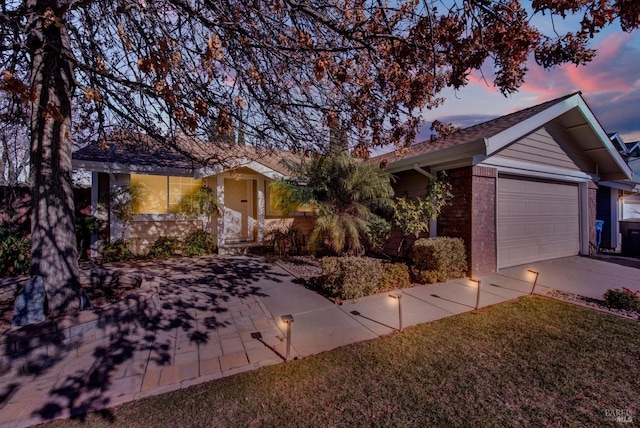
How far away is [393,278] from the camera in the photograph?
6086mm

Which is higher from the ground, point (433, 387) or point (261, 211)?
point (261, 211)

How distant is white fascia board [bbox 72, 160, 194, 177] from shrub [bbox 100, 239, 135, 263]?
215 centimetres

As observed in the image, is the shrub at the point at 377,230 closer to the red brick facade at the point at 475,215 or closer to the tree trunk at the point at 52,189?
the red brick facade at the point at 475,215

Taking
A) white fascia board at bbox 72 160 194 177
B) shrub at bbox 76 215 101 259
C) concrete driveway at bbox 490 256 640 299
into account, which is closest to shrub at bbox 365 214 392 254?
concrete driveway at bbox 490 256 640 299

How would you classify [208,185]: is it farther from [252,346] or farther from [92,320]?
[252,346]

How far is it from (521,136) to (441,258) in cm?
374

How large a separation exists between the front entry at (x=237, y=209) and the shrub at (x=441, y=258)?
22.0ft

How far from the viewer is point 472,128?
28.9 ft

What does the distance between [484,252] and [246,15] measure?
6.91 meters

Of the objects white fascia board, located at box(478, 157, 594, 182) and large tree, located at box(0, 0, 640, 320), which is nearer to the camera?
large tree, located at box(0, 0, 640, 320)

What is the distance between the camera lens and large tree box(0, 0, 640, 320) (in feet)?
9.31

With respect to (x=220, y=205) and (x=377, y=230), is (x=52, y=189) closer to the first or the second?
(x=220, y=205)

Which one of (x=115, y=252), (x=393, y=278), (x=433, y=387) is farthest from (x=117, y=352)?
(x=115, y=252)

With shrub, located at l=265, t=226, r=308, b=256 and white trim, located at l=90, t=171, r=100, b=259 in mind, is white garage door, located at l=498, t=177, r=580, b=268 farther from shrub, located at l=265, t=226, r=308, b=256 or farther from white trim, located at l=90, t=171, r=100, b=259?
white trim, located at l=90, t=171, r=100, b=259
